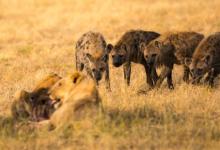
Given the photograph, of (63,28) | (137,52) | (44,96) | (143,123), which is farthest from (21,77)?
(63,28)

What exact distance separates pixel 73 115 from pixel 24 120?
94 cm

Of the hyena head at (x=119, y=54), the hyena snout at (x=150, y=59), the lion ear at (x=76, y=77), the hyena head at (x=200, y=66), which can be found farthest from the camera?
the hyena head at (x=119, y=54)

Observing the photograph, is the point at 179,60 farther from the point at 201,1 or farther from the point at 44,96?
the point at 201,1

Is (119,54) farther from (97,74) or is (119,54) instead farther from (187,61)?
(187,61)

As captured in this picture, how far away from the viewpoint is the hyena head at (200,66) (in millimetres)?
10875

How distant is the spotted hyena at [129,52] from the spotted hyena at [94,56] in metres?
0.46

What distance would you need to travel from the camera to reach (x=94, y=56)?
1125 cm

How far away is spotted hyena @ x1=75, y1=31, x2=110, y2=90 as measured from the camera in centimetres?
1113

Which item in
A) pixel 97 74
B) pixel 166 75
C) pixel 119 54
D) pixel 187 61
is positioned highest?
pixel 119 54

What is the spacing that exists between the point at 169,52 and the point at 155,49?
0.30m

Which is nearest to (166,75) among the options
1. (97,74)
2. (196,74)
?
(196,74)

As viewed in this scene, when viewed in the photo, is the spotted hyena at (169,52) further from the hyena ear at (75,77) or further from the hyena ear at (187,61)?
the hyena ear at (75,77)

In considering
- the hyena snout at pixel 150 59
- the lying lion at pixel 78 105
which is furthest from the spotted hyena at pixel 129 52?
the lying lion at pixel 78 105

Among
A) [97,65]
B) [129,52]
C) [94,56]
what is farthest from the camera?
[129,52]
